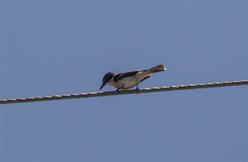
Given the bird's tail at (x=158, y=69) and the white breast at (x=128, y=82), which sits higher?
the white breast at (x=128, y=82)

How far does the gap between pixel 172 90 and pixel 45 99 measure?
1852 millimetres

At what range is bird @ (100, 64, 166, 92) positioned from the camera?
53.0 feet

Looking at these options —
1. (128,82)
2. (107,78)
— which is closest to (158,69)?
(128,82)

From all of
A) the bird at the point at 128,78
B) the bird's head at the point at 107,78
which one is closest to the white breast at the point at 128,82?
the bird at the point at 128,78

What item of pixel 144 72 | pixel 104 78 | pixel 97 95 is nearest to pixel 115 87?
pixel 104 78

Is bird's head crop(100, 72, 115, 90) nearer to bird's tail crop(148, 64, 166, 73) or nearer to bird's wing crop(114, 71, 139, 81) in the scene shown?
bird's wing crop(114, 71, 139, 81)

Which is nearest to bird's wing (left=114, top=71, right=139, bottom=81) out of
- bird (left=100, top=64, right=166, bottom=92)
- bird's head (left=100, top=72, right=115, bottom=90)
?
bird (left=100, top=64, right=166, bottom=92)

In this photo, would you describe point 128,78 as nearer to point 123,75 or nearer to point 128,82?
point 128,82

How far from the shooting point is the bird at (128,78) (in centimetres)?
1615

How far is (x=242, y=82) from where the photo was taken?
11.7 meters

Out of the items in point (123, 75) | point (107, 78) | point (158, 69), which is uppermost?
point (107, 78)

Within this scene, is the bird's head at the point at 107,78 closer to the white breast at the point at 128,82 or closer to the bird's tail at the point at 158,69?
the white breast at the point at 128,82

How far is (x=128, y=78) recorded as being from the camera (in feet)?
57.0

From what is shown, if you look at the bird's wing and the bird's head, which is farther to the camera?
the bird's head
